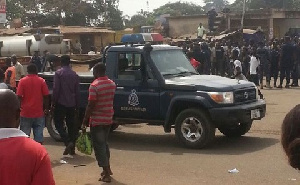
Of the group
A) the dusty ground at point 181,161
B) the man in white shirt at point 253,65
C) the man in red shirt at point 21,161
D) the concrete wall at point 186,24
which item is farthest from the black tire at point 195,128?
the concrete wall at point 186,24

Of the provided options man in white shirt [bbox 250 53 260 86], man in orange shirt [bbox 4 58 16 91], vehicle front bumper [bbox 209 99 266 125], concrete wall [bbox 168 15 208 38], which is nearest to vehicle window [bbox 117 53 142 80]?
vehicle front bumper [bbox 209 99 266 125]

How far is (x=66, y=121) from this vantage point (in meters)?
9.53

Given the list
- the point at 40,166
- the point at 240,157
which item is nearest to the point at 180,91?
the point at 240,157

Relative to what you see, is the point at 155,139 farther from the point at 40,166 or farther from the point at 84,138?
the point at 40,166

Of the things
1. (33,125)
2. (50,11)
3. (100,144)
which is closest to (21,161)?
(100,144)

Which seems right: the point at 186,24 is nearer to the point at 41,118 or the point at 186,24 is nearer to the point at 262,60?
the point at 262,60

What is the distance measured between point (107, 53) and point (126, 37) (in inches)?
618

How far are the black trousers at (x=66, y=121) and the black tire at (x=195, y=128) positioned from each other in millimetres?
1817

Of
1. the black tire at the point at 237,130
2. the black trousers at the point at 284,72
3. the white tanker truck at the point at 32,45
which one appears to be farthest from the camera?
the white tanker truck at the point at 32,45

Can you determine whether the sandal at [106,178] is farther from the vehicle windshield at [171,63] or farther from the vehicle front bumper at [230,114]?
the vehicle windshield at [171,63]

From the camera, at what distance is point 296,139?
85.3 inches

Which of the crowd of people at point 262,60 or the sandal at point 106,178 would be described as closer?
the sandal at point 106,178

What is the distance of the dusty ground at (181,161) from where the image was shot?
768 centimetres

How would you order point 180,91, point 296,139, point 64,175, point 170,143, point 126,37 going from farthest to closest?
point 126,37 < point 170,143 < point 180,91 < point 64,175 < point 296,139
